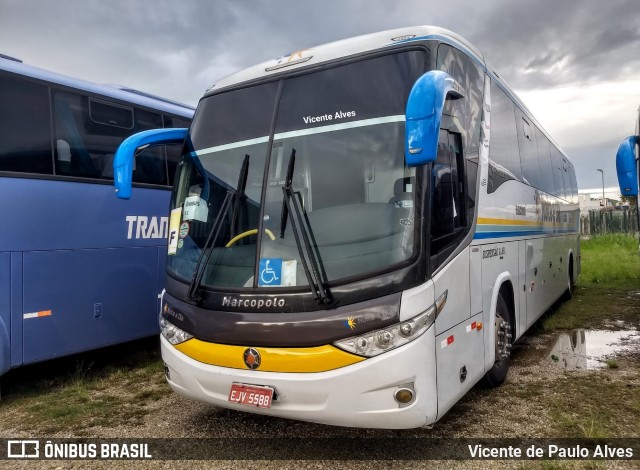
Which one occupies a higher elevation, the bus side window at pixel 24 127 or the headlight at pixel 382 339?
the bus side window at pixel 24 127

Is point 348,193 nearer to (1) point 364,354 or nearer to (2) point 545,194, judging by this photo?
(1) point 364,354

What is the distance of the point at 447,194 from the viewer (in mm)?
4020

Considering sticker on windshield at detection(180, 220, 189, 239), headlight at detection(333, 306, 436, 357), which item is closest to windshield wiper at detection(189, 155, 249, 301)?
sticker on windshield at detection(180, 220, 189, 239)

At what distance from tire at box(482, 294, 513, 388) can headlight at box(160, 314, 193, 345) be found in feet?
9.73

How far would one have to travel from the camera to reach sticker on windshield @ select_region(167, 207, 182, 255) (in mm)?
4523

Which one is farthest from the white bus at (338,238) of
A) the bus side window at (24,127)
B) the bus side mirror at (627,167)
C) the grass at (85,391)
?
the bus side mirror at (627,167)

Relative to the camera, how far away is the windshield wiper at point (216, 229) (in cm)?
401

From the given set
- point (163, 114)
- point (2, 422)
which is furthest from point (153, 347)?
point (163, 114)

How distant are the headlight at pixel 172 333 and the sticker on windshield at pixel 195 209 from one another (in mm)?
897

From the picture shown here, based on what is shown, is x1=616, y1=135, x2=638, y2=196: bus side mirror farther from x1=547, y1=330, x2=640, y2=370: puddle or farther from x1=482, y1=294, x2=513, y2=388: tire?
x1=482, y1=294, x2=513, y2=388: tire

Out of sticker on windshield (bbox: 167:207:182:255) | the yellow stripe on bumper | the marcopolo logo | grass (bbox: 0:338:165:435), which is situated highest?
sticker on windshield (bbox: 167:207:182:255)

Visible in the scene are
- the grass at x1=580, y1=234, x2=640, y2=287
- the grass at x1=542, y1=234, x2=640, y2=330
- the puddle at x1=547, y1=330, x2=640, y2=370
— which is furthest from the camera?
the grass at x1=580, y1=234, x2=640, y2=287

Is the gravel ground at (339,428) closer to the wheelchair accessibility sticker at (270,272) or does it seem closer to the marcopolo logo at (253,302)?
the marcopolo logo at (253,302)

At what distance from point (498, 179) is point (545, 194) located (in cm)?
322
